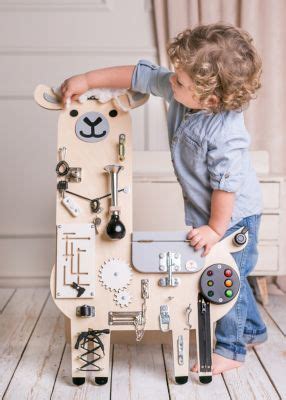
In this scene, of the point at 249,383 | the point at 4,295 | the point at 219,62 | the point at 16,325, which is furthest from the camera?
the point at 4,295

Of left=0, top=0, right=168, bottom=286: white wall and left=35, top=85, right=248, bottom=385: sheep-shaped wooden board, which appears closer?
left=35, top=85, right=248, bottom=385: sheep-shaped wooden board

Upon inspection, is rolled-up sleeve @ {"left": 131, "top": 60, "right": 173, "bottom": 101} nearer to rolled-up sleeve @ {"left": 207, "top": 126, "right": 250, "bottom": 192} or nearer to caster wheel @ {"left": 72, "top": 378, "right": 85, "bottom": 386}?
rolled-up sleeve @ {"left": 207, "top": 126, "right": 250, "bottom": 192}

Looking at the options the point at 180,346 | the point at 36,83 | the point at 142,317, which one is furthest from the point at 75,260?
the point at 36,83

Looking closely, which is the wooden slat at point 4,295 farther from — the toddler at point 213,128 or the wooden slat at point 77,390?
the toddler at point 213,128

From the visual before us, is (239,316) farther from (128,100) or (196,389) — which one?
(128,100)

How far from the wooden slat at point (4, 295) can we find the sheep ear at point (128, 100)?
3.26 ft

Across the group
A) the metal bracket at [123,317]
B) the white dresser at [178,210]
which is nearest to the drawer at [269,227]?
the white dresser at [178,210]

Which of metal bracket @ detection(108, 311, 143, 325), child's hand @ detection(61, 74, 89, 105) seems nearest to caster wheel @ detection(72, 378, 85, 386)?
metal bracket @ detection(108, 311, 143, 325)

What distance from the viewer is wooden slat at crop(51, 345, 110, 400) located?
4.28ft

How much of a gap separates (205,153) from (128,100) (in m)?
0.23

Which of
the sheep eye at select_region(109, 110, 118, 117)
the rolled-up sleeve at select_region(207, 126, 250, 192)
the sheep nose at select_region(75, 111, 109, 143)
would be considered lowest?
the rolled-up sleeve at select_region(207, 126, 250, 192)

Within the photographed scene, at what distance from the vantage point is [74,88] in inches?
54.3

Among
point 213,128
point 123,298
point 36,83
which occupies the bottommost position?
point 123,298

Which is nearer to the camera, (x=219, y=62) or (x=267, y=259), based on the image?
(x=219, y=62)
